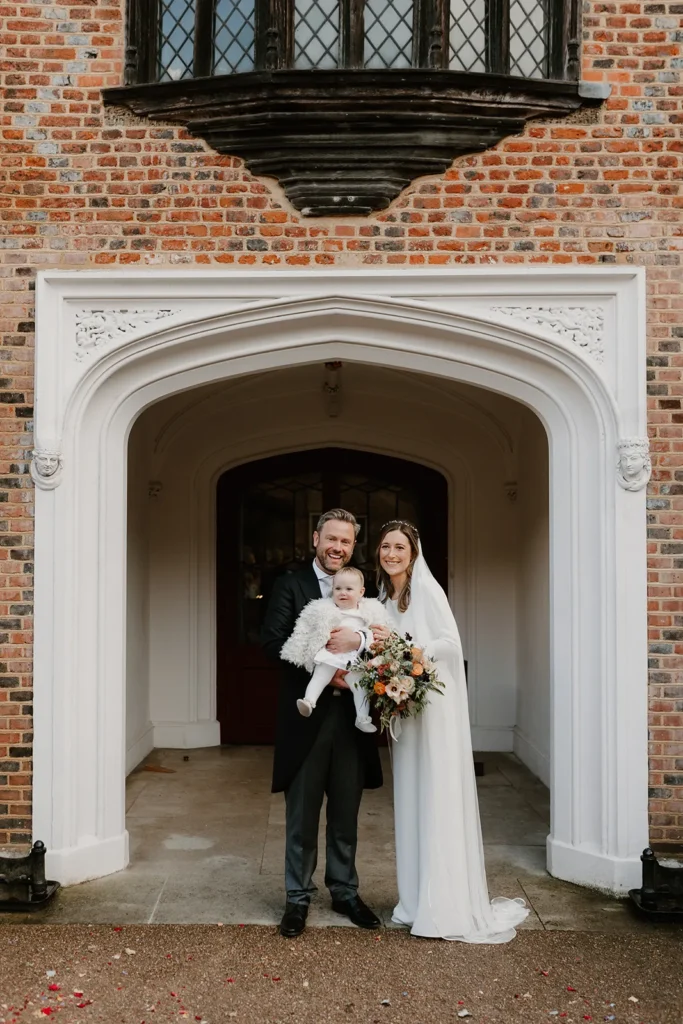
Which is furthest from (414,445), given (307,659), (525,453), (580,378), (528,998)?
(528,998)

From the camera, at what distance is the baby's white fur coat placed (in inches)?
170

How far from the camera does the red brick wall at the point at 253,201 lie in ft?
17.2

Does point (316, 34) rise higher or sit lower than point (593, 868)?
higher

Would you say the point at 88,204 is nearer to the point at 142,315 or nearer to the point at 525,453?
the point at 142,315

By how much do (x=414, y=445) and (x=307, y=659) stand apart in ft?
14.8

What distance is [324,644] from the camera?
4.30 meters

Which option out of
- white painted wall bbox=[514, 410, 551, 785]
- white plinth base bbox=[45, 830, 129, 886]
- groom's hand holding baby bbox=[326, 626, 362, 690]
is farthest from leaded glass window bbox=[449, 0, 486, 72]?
white plinth base bbox=[45, 830, 129, 886]

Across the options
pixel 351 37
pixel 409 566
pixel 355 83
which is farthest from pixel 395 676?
pixel 351 37

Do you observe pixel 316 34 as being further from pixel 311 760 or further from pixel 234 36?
pixel 311 760

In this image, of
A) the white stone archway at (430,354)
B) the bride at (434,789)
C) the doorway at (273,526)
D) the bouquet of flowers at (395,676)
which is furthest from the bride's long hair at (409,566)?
the doorway at (273,526)

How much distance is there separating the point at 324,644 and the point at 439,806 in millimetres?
952

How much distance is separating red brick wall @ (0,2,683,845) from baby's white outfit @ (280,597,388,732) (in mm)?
1810

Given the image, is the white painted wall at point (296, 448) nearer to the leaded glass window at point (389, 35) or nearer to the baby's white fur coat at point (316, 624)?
the leaded glass window at point (389, 35)

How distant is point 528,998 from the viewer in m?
3.87
